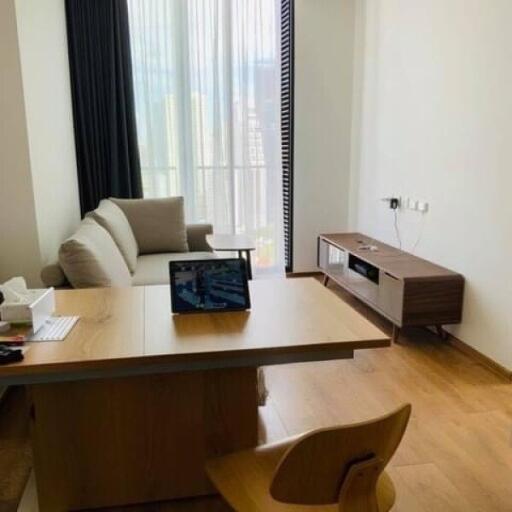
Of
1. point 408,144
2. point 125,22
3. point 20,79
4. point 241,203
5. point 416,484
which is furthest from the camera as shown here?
point 241,203

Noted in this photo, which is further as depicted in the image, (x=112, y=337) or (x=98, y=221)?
(x=98, y=221)

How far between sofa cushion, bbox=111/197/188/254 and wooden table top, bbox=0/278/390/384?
209 cm

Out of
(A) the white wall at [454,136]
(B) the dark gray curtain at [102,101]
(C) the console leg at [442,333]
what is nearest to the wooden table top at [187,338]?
(A) the white wall at [454,136]

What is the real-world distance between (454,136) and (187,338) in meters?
2.50

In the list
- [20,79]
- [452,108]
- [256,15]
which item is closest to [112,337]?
[20,79]

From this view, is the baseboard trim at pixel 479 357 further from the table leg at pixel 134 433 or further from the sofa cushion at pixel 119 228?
the sofa cushion at pixel 119 228

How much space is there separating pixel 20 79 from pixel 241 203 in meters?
2.54

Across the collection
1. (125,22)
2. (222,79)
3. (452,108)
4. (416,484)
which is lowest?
(416,484)

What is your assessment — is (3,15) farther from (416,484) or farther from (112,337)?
(416,484)

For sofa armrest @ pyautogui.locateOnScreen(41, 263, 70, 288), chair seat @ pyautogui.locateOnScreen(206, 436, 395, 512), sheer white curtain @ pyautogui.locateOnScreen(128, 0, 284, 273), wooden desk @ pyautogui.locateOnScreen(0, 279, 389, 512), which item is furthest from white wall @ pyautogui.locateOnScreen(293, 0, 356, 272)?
chair seat @ pyautogui.locateOnScreen(206, 436, 395, 512)

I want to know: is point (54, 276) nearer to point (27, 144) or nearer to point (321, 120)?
point (27, 144)

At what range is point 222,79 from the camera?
4656mm

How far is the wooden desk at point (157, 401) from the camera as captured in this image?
65.6 inches

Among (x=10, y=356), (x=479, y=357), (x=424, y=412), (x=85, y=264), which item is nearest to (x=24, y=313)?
(x=10, y=356)
